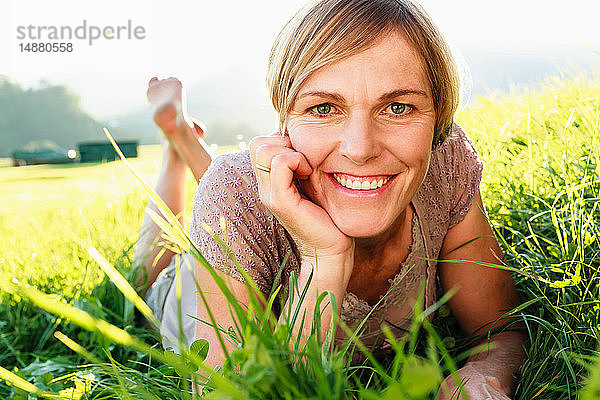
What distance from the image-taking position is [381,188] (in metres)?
1.90

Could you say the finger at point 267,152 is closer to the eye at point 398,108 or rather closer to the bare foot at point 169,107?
the eye at point 398,108

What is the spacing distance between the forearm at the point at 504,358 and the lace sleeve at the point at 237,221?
0.84 m

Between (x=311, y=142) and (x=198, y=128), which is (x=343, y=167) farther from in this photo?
(x=198, y=128)

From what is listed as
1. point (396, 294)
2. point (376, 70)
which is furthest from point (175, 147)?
point (376, 70)

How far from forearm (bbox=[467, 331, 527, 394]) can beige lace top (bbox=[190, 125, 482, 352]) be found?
35 cm

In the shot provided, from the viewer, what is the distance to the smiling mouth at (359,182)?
1.86m

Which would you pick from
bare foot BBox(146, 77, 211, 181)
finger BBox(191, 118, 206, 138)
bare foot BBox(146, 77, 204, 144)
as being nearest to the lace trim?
bare foot BBox(146, 77, 211, 181)

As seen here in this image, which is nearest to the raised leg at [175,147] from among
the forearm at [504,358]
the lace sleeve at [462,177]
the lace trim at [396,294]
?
the lace trim at [396,294]

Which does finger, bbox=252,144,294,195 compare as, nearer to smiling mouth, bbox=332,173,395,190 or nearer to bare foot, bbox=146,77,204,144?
smiling mouth, bbox=332,173,395,190

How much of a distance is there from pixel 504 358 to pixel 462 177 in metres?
0.82

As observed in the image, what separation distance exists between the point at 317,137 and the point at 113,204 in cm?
359

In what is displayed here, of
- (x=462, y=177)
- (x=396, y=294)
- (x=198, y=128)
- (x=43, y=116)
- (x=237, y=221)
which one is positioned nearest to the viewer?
(x=237, y=221)

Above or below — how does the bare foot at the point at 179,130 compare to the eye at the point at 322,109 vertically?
below

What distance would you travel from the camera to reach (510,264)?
256 cm
